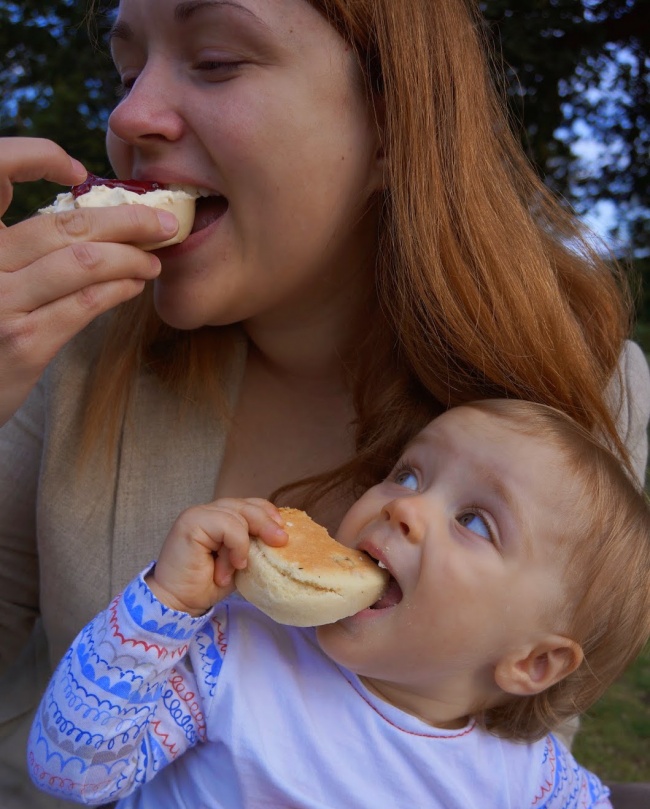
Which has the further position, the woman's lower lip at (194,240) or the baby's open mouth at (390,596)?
the woman's lower lip at (194,240)

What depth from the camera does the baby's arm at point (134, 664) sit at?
1648 mm

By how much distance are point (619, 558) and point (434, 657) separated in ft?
1.49

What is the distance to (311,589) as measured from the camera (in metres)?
1.65

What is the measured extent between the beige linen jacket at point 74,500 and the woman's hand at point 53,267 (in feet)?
1.57

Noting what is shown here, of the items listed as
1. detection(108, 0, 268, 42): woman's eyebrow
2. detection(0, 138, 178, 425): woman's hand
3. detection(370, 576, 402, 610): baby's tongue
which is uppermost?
detection(108, 0, 268, 42): woman's eyebrow

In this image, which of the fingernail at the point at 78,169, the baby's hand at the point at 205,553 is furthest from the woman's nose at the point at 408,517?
the fingernail at the point at 78,169

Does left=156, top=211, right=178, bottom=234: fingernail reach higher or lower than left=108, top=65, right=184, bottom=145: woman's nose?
lower

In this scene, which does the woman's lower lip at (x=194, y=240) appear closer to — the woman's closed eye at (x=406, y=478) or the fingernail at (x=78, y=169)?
the fingernail at (x=78, y=169)

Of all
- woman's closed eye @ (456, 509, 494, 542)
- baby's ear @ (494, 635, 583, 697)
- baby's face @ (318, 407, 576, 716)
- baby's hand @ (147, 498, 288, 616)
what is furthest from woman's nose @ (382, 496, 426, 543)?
baby's ear @ (494, 635, 583, 697)

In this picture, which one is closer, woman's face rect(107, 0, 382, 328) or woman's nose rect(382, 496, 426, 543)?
woman's nose rect(382, 496, 426, 543)

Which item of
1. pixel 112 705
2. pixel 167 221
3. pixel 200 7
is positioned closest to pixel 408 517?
pixel 112 705

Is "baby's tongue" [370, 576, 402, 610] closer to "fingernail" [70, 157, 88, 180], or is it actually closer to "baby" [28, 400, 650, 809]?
"baby" [28, 400, 650, 809]

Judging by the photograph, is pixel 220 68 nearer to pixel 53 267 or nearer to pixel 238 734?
pixel 53 267

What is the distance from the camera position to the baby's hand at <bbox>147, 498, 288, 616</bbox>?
1.69m
